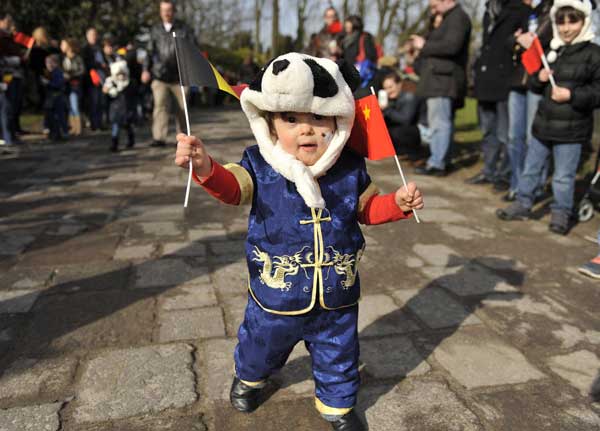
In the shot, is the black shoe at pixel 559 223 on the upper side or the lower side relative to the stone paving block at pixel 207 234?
upper

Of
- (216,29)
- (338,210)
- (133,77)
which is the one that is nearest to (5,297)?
(338,210)

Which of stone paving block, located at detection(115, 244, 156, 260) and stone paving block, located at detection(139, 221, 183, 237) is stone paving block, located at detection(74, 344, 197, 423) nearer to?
stone paving block, located at detection(115, 244, 156, 260)

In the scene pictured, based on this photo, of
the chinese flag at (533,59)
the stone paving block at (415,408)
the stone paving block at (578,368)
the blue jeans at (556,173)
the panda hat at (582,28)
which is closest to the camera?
the stone paving block at (415,408)

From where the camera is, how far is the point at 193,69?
195 cm

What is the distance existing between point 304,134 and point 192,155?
413 mm

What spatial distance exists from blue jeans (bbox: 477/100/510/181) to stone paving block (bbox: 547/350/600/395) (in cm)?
346

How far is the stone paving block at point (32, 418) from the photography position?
196 centimetres

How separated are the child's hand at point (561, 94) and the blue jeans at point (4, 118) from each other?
23.4ft

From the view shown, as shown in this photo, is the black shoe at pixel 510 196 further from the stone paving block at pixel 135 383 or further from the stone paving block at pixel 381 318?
the stone paving block at pixel 135 383

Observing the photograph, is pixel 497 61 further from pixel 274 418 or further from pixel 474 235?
pixel 274 418

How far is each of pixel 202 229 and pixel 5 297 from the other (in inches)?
66.9

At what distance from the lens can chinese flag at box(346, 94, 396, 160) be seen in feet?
6.75

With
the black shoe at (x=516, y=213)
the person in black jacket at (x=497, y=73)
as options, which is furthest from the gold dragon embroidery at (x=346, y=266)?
the person in black jacket at (x=497, y=73)

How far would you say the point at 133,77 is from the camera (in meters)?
8.62
